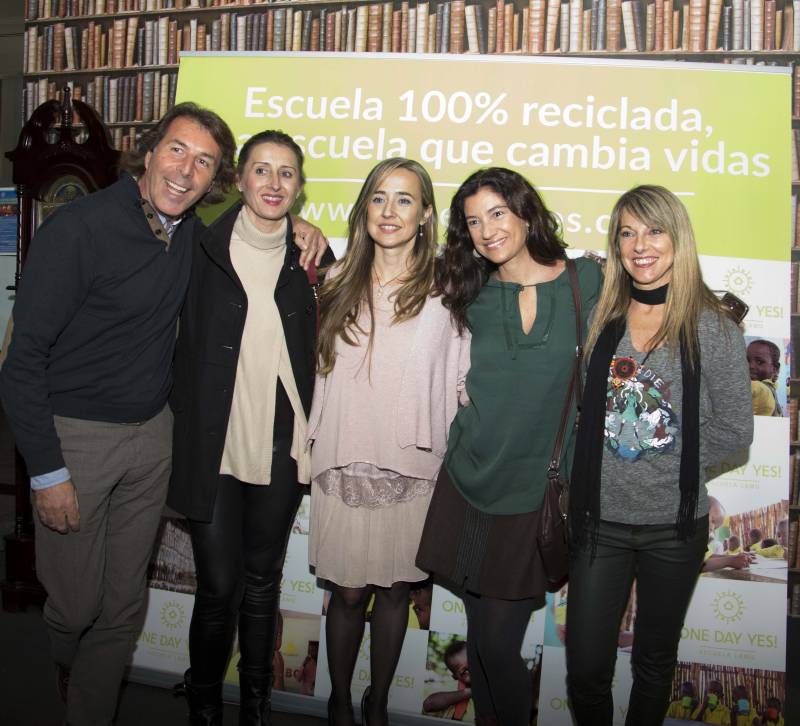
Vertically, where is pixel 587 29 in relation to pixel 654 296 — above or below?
above

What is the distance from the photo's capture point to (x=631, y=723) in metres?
1.80

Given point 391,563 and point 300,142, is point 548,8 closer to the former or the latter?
point 300,142

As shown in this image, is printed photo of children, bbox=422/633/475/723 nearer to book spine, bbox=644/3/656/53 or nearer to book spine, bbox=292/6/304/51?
book spine, bbox=644/3/656/53

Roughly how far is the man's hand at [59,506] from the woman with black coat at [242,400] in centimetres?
28

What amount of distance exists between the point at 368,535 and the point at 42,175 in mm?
2334

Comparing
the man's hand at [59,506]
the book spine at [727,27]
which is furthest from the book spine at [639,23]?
the man's hand at [59,506]

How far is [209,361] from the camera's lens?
1.82 metres

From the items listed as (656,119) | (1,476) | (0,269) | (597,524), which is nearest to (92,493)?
(597,524)

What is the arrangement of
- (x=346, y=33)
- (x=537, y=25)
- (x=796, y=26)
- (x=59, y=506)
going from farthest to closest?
(x=346, y=33), (x=537, y=25), (x=796, y=26), (x=59, y=506)

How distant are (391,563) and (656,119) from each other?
185 centimetres

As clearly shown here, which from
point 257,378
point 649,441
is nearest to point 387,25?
point 257,378

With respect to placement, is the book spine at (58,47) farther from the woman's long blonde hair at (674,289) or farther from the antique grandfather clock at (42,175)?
the woman's long blonde hair at (674,289)

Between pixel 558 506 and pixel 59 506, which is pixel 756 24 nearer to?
pixel 558 506

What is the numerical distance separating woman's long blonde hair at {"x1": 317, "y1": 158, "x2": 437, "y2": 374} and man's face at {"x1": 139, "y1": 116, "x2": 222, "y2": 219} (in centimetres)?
46
